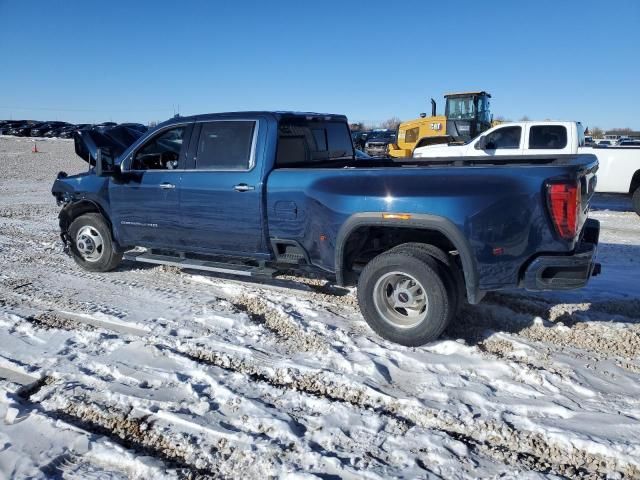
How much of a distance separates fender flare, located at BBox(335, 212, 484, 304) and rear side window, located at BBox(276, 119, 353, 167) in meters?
1.22

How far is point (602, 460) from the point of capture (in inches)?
114

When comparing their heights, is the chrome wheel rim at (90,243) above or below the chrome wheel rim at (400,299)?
above

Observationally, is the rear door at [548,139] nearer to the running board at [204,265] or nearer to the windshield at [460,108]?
the windshield at [460,108]

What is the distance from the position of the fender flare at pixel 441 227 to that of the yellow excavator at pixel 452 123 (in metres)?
13.4

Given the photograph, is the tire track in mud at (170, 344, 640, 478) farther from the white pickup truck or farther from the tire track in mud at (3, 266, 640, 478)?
the white pickup truck

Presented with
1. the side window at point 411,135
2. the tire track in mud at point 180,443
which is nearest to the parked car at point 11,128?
the side window at point 411,135

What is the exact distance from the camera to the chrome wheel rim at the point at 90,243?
21.5 feet

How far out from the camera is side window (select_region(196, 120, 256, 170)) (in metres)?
5.35

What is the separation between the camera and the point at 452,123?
711 inches

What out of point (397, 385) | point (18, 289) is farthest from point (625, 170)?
point (18, 289)

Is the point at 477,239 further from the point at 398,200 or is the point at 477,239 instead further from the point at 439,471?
the point at 439,471

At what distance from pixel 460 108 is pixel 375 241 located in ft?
49.2

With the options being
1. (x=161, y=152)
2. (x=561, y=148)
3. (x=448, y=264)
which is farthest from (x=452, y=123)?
(x=448, y=264)

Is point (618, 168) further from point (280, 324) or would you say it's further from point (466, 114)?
point (280, 324)
